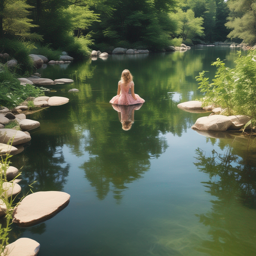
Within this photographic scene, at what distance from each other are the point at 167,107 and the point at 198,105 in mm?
943

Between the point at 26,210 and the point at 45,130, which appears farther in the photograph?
the point at 45,130

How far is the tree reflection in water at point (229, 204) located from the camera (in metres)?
3.07

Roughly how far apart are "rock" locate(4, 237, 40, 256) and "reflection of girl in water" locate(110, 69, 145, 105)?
6504mm

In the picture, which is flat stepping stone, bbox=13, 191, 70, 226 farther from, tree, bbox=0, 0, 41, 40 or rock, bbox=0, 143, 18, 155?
tree, bbox=0, 0, 41, 40

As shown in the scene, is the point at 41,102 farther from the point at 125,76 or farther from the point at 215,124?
the point at 215,124

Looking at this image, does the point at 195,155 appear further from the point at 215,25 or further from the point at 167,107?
the point at 215,25

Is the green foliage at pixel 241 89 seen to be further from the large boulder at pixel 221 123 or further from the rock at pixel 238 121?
the large boulder at pixel 221 123

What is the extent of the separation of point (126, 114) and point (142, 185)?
408cm

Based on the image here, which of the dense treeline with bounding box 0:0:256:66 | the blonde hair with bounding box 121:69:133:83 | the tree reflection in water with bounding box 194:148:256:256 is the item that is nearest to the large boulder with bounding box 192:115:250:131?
the tree reflection in water with bounding box 194:148:256:256

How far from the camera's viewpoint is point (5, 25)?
66.1 ft

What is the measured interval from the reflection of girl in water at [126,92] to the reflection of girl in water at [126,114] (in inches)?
9.0

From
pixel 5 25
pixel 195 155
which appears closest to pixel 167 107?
pixel 195 155

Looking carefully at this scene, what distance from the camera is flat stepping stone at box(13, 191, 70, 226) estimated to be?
3.44 metres

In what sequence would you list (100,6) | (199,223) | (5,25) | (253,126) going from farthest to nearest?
(100,6)
(5,25)
(253,126)
(199,223)
